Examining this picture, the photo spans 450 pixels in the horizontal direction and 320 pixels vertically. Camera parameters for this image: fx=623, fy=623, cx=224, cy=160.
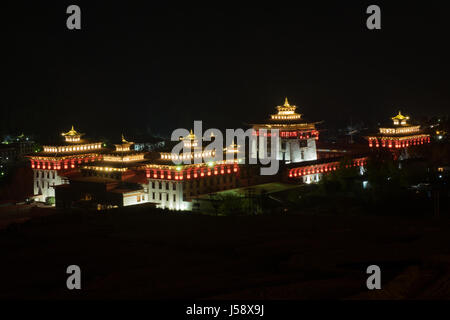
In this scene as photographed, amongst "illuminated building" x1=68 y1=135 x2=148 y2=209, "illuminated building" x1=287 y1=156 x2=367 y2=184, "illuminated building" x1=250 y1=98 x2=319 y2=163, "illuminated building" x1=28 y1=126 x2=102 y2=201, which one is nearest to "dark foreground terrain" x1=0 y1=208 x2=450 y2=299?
"illuminated building" x1=68 y1=135 x2=148 y2=209

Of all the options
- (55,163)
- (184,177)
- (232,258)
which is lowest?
(232,258)

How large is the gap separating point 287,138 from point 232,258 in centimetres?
3566

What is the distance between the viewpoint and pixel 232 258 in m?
20.6

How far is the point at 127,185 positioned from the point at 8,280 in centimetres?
2328

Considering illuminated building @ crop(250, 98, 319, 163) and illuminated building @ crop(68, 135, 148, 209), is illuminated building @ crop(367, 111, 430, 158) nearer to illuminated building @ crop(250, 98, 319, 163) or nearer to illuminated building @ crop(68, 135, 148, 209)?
illuminated building @ crop(250, 98, 319, 163)

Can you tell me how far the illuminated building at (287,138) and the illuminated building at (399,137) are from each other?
24.1 feet

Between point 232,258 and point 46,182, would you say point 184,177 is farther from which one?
point 232,258

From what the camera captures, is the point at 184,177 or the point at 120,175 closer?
the point at 184,177

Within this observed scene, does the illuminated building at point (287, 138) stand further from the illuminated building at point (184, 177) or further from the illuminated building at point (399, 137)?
A: the illuminated building at point (184, 177)

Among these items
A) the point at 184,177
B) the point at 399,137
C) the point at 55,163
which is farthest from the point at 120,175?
the point at 399,137

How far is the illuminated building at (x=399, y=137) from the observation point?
59.5m

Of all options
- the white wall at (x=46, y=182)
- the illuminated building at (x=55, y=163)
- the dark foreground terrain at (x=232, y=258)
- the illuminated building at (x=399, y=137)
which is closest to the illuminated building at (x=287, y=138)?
the illuminated building at (x=399, y=137)
